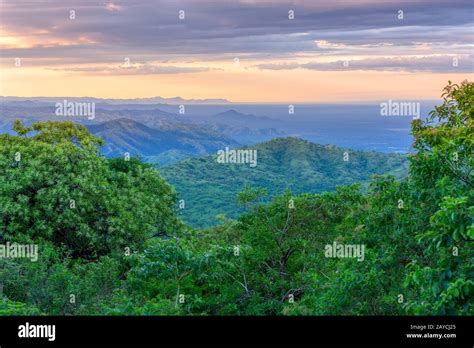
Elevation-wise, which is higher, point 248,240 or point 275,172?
point 248,240

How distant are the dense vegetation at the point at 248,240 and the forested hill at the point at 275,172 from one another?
56313mm

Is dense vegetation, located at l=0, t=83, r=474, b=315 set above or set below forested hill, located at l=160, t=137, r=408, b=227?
above

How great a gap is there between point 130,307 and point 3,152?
1565 centimetres

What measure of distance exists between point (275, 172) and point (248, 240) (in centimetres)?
11253

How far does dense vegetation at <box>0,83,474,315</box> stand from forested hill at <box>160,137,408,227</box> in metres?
56.3

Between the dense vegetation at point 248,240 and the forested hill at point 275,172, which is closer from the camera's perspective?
the dense vegetation at point 248,240

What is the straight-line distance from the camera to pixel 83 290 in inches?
568

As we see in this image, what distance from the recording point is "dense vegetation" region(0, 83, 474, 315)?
8.71 m

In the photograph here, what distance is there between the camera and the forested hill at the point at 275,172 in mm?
95062

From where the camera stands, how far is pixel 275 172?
12875 centimetres

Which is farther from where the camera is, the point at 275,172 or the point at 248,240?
the point at 275,172

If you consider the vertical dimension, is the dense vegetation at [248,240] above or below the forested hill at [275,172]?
above

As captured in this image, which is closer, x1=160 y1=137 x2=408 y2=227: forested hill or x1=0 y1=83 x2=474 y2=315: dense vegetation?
x1=0 y1=83 x2=474 y2=315: dense vegetation
